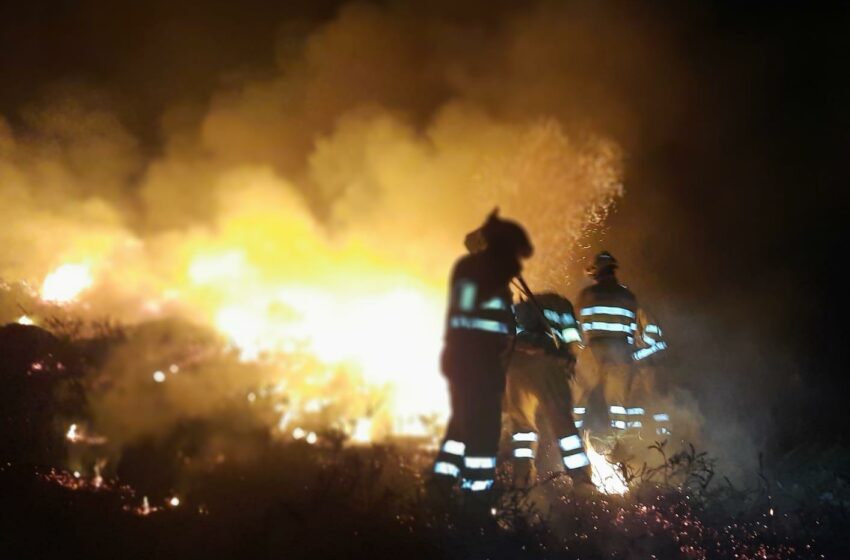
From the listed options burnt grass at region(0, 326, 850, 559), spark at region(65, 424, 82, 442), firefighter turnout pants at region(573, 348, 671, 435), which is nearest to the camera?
burnt grass at region(0, 326, 850, 559)

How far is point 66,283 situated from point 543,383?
5.48 m

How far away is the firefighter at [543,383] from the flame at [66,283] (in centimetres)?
504

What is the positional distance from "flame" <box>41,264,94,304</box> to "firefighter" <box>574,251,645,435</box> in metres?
5.48

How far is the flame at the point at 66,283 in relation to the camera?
7000mm

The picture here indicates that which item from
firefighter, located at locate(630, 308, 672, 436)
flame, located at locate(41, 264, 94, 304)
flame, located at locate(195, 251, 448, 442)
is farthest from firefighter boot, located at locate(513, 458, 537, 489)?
flame, located at locate(41, 264, 94, 304)

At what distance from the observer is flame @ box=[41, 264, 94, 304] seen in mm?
7000

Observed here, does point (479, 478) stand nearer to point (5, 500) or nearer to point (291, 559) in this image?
point (291, 559)

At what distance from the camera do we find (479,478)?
3.80 meters

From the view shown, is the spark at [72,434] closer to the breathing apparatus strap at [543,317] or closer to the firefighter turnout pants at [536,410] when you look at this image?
the firefighter turnout pants at [536,410]

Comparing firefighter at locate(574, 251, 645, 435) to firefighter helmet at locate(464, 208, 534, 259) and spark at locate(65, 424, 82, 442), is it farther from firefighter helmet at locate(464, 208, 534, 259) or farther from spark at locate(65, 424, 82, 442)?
spark at locate(65, 424, 82, 442)

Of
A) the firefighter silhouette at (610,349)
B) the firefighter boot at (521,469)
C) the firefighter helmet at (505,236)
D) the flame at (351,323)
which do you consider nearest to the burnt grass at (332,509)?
the firefighter boot at (521,469)

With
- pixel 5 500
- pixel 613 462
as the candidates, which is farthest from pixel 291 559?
pixel 613 462

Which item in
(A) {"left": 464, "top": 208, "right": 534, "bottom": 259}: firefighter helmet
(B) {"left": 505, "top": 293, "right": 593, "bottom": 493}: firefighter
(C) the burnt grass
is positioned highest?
(A) {"left": 464, "top": 208, "right": 534, "bottom": 259}: firefighter helmet

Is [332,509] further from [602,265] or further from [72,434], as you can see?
[602,265]
